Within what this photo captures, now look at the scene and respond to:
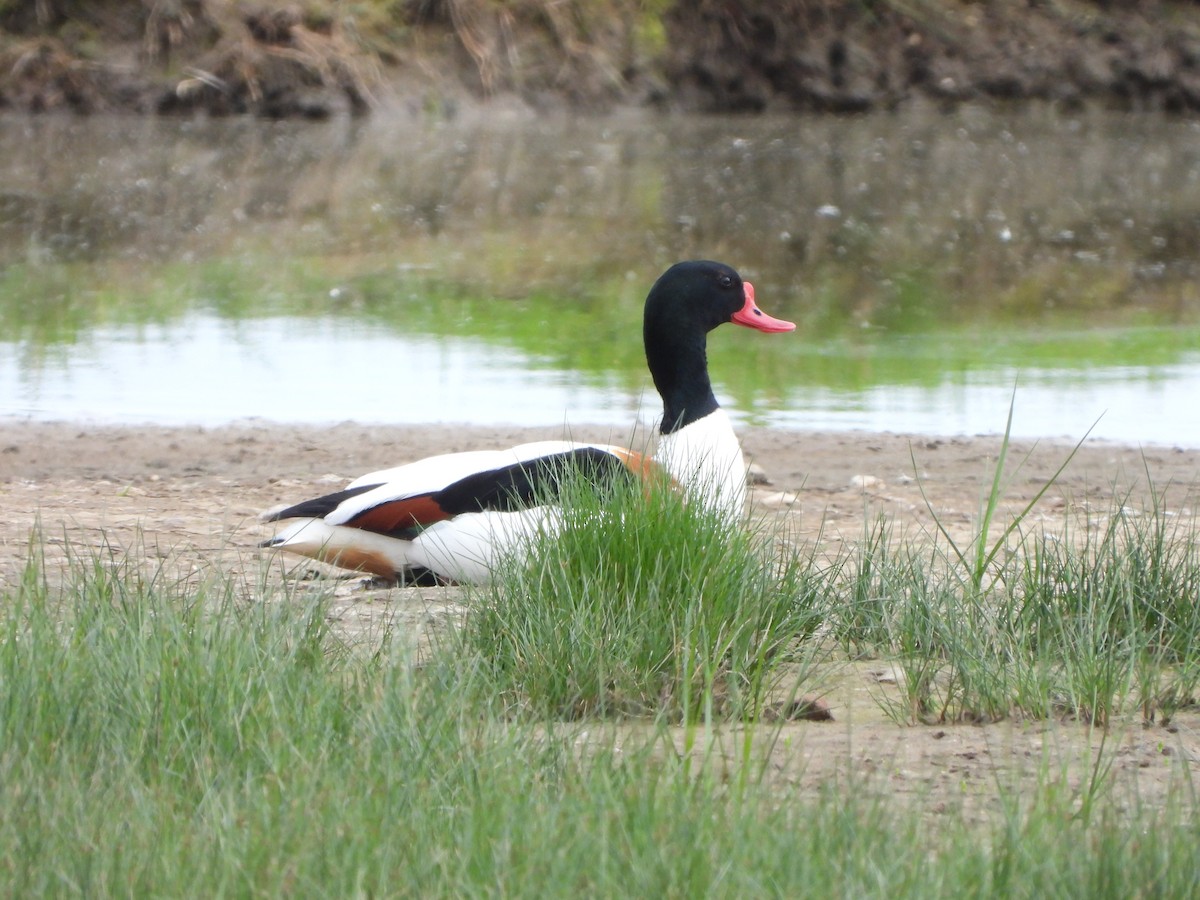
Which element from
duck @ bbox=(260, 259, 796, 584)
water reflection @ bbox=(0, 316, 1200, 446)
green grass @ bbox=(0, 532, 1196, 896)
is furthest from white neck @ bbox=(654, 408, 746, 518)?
water reflection @ bbox=(0, 316, 1200, 446)

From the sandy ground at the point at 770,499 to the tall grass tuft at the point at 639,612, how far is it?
0.13 metres

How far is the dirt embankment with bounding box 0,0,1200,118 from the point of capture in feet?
73.5

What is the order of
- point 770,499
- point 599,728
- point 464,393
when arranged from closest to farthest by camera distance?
1. point 599,728
2. point 770,499
3. point 464,393

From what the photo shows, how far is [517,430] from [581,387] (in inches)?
37.9

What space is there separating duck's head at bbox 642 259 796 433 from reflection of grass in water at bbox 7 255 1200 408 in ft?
7.81

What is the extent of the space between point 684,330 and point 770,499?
0.82 meters

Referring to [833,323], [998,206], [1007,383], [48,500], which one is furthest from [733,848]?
[998,206]

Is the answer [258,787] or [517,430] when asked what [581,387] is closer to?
[517,430]

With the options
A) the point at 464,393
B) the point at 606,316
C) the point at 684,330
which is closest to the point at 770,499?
the point at 684,330

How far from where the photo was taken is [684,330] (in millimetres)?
5051

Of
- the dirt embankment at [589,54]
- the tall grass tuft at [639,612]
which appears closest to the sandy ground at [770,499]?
the tall grass tuft at [639,612]

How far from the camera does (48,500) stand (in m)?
5.45

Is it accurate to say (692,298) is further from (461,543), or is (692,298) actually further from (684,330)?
(461,543)

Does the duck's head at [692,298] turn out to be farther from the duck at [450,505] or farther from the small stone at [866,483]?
the small stone at [866,483]
